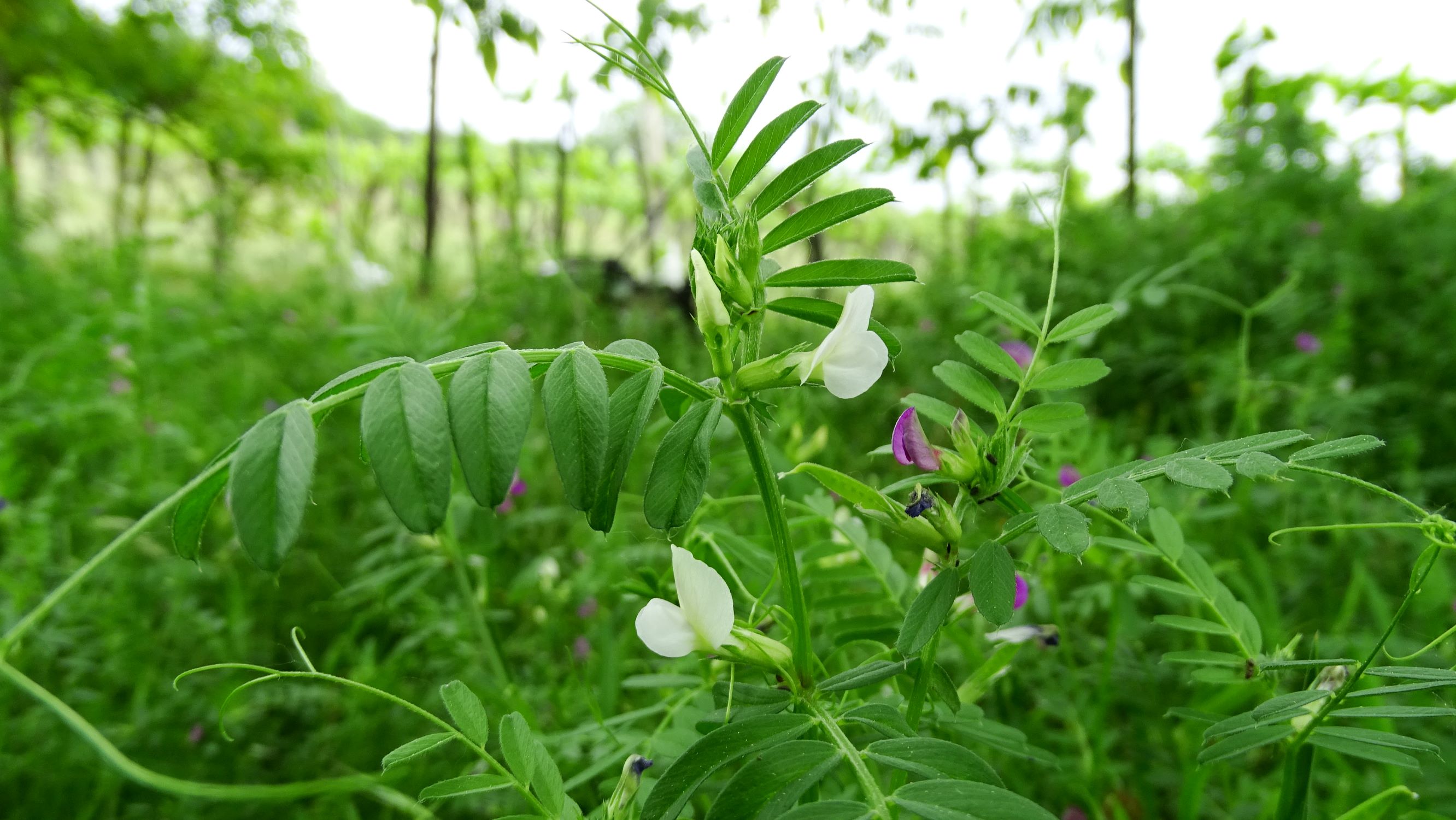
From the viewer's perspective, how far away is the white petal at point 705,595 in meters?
0.35

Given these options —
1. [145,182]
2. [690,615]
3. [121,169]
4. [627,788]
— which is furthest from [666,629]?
[145,182]

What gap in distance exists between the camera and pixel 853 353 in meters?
0.35

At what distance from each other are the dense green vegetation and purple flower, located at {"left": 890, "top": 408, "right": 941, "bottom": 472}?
A: 0.01m

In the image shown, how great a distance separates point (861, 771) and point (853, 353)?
0.57 ft

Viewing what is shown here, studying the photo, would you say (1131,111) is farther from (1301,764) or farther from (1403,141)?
(1301,764)

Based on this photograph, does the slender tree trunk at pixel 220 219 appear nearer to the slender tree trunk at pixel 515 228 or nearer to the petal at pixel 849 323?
the slender tree trunk at pixel 515 228

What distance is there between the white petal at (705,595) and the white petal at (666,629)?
0.5 inches

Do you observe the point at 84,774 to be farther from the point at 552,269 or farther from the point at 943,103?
the point at 943,103

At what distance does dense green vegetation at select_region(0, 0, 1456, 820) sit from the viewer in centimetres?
40

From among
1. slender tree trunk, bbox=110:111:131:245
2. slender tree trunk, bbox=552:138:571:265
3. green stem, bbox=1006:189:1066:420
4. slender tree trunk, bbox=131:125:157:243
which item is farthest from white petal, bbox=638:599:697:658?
slender tree trunk, bbox=131:125:157:243

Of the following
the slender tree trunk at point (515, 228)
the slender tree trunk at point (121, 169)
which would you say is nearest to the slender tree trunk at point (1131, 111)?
the slender tree trunk at point (515, 228)

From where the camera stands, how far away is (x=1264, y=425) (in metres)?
1.58

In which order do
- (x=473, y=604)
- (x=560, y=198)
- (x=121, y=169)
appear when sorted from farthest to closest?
(x=121, y=169) < (x=560, y=198) < (x=473, y=604)

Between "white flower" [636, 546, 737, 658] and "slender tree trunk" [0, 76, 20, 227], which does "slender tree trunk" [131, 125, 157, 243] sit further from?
"white flower" [636, 546, 737, 658]
